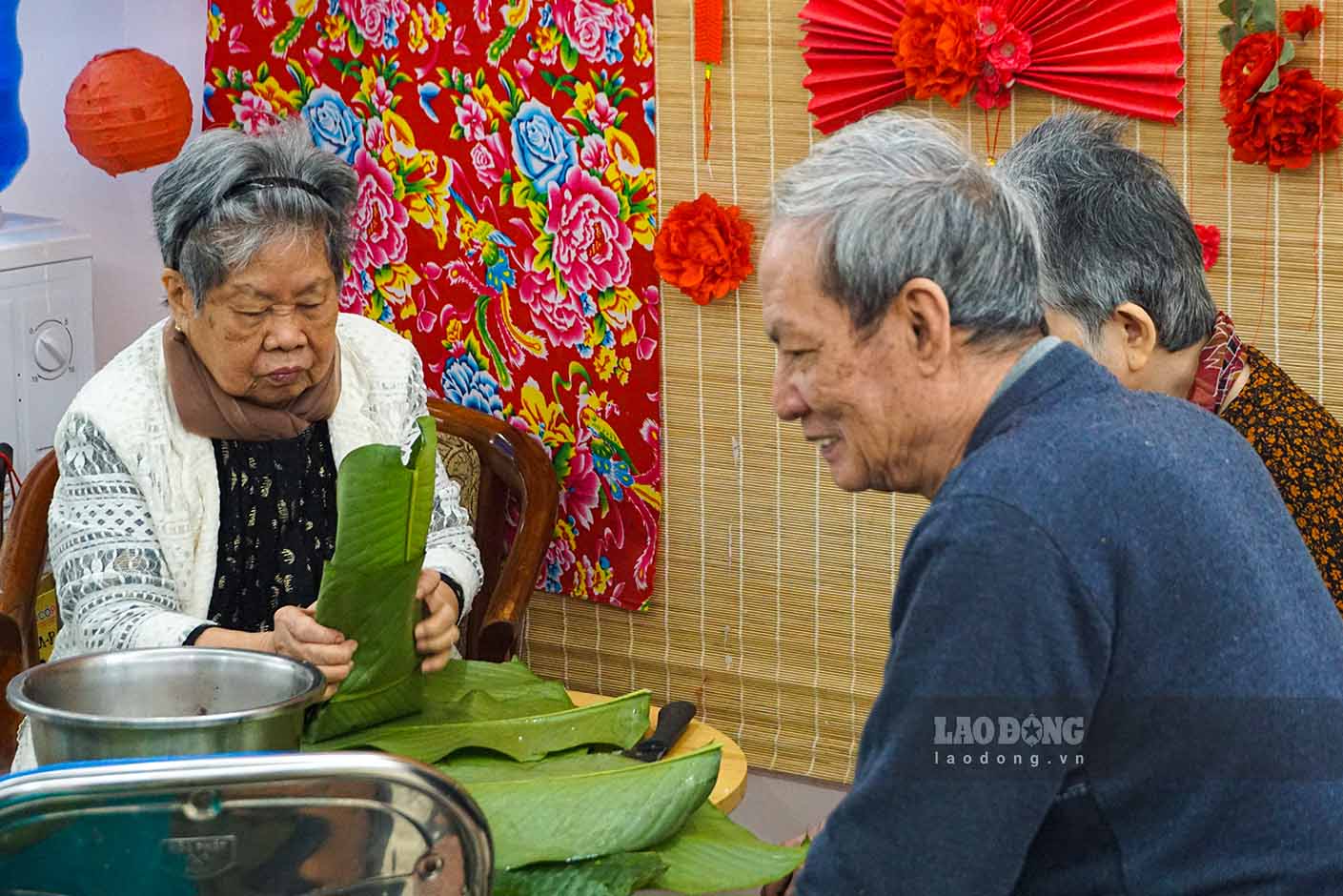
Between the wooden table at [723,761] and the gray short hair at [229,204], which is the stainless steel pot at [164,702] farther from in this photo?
the gray short hair at [229,204]

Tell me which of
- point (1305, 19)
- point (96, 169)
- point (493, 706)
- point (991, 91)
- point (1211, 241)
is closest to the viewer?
point (493, 706)

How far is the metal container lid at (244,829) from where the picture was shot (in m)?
0.96

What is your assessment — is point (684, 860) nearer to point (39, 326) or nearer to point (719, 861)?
point (719, 861)

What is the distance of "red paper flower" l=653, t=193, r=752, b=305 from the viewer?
3.06 meters

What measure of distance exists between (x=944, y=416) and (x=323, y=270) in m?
1.09

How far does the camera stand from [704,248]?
10.1 feet

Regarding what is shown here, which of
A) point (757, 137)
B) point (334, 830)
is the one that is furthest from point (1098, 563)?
point (757, 137)

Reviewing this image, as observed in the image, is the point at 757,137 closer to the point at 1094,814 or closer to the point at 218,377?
the point at 218,377

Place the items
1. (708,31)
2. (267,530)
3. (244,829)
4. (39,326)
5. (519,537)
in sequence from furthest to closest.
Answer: (39,326) < (708,31) < (519,537) < (267,530) < (244,829)

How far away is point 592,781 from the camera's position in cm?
155

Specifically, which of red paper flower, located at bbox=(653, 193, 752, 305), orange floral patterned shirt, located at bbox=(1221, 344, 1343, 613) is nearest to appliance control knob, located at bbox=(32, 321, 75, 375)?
Answer: red paper flower, located at bbox=(653, 193, 752, 305)

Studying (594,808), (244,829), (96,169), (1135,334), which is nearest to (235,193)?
(594,808)

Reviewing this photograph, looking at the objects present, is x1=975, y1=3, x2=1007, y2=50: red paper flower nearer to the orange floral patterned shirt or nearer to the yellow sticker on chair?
the orange floral patterned shirt

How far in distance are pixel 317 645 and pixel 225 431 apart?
563mm
